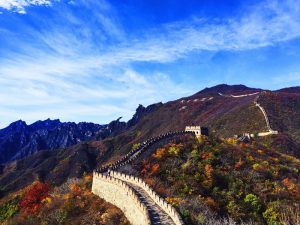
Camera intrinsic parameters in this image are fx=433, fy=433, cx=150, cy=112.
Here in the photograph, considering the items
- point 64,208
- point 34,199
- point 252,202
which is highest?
point 34,199

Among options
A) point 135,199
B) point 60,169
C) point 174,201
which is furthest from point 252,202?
point 60,169

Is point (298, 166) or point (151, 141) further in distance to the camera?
point (298, 166)

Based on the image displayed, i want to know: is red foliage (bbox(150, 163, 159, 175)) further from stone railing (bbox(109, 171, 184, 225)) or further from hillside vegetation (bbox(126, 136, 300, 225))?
stone railing (bbox(109, 171, 184, 225))

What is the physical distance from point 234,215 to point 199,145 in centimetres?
2436

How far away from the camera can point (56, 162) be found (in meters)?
192

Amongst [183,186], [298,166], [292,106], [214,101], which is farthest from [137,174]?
[214,101]

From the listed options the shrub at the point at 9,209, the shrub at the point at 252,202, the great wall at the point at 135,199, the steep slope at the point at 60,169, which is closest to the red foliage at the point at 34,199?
the shrub at the point at 9,209

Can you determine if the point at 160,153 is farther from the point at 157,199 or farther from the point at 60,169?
the point at 60,169

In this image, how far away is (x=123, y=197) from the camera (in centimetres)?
4238

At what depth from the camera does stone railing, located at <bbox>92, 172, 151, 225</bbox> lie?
112 feet

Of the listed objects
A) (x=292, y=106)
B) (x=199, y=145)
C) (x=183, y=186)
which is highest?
(x=292, y=106)

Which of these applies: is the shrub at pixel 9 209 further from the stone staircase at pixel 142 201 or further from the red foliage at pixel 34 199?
the stone staircase at pixel 142 201

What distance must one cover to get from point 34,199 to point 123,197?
81.5 feet

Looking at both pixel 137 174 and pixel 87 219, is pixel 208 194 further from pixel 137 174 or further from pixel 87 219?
pixel 87 219
